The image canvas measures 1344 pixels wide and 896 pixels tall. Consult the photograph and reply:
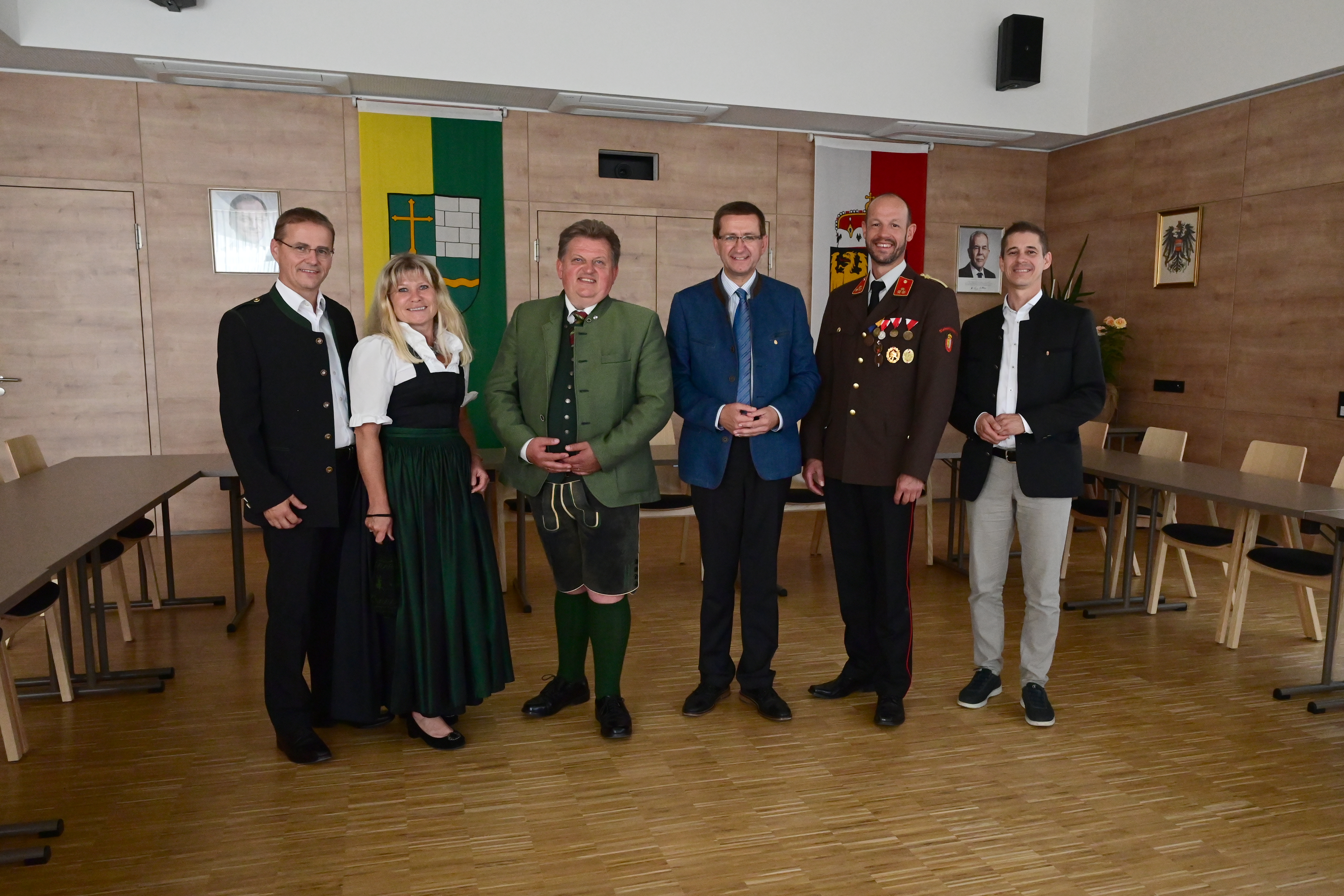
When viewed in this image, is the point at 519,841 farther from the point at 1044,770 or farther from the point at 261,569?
the point at 261,569

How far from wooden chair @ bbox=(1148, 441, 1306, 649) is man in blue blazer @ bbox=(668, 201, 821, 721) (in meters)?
2.32

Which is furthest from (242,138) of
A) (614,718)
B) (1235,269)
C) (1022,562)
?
(1235,269)

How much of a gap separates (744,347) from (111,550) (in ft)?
10.2

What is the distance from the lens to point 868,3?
22.9 feet

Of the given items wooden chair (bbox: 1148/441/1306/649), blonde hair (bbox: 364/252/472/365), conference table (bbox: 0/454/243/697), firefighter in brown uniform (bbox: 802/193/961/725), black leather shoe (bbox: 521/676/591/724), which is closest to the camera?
conference table (bbox: 0/454/243/697)

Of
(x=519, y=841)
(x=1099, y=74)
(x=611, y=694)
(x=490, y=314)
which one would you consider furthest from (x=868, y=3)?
(x=519, y=841)

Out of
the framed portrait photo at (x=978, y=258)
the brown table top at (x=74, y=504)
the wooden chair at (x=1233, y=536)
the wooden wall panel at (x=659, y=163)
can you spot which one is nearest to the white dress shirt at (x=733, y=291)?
the brown table top at (x=74, y=504)

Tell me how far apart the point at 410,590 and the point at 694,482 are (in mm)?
1072

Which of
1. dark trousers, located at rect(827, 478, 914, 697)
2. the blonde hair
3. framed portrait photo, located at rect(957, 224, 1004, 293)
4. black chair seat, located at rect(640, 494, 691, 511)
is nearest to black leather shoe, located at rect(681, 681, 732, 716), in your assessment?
dark trousers, located at rect(827, 478, 914, 697)

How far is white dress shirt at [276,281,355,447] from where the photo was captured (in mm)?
2914

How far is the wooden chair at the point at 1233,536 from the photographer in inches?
171

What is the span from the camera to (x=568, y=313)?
3.12m

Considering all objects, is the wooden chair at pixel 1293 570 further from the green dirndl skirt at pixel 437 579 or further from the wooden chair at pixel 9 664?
the wooden chair at pixel 9 664

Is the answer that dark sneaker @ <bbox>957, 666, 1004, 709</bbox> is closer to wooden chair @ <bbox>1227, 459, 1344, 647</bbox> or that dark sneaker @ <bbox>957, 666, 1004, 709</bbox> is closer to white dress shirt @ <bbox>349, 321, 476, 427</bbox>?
wooden chair @ <bbox>1227, 459, 1344, 647</bbox>
